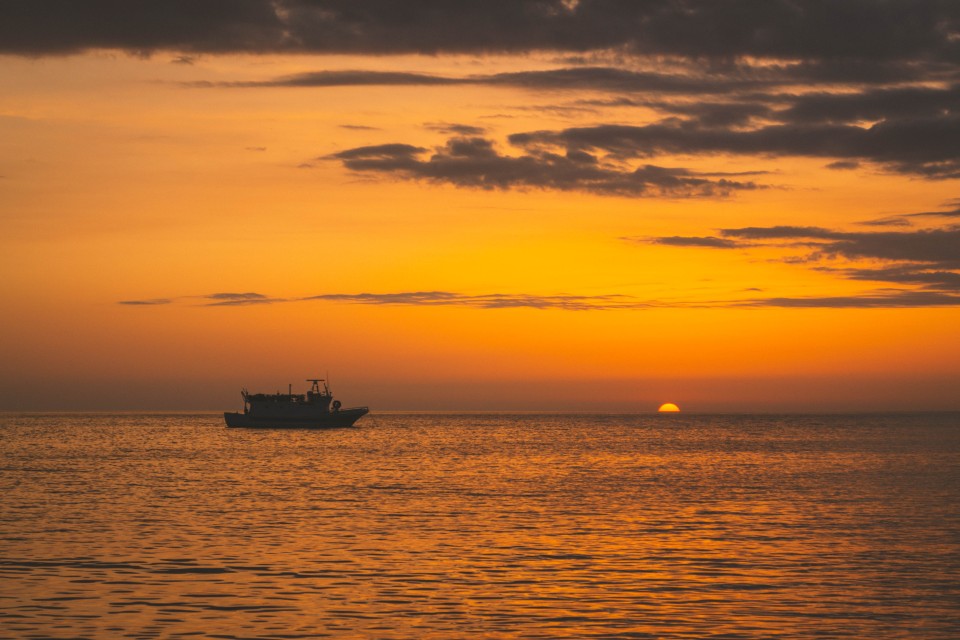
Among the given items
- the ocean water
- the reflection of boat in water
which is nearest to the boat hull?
the reflection of boat in water

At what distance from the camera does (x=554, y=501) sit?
60.3 meters

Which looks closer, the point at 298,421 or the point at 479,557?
the point at 479,557

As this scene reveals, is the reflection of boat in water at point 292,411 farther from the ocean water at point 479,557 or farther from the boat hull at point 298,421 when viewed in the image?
the ocean water at point 479,557

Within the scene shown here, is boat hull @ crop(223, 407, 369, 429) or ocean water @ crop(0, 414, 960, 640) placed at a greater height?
boat hull @ crop(223, 407, 369, 429)

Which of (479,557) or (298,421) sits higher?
(298,421)

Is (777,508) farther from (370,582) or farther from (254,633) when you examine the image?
(254,633)

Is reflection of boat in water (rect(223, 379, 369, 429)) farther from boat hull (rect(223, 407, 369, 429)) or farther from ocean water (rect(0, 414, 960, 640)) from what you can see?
ocean water (rect(0, 414, 960, 640))

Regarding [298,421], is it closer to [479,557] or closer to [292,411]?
[292,411]

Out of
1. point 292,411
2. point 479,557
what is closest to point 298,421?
point 292,411

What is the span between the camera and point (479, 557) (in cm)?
3841

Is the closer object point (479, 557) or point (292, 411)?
point (479, 557)

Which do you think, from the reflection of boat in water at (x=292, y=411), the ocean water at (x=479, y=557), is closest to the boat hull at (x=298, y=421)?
the reflection of boat in water at (x=292, y=411)

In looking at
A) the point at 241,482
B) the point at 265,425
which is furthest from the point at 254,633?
the point at 265,425

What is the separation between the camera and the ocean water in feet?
91.7
